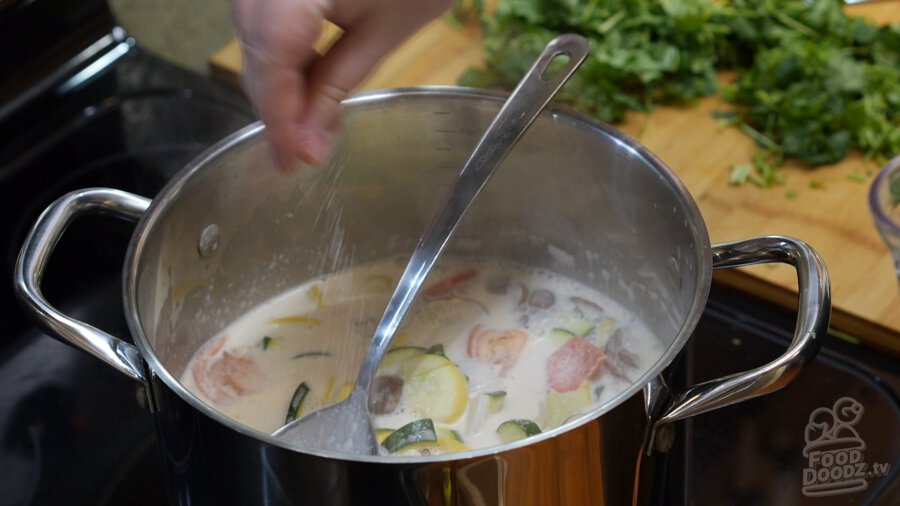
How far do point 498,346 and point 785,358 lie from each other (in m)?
0.37

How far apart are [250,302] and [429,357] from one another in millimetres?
211

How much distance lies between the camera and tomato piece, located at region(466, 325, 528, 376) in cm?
99

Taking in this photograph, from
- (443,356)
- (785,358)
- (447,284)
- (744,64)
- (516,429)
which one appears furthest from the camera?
(744,64)

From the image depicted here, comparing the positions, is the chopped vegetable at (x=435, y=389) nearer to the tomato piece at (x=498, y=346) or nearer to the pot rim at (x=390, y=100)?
the tomato piece at (x=498, y=346)

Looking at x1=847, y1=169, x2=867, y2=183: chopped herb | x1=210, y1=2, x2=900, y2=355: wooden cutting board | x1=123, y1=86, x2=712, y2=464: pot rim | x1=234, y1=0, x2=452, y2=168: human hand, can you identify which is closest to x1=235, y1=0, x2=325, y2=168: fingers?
x1=234, y1=0, x2=452, y2=168: human hand

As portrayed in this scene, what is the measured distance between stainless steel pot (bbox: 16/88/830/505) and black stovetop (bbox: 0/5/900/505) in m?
0.08

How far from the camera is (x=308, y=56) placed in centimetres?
72

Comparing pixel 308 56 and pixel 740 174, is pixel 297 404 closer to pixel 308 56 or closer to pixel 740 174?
pixel 308 56

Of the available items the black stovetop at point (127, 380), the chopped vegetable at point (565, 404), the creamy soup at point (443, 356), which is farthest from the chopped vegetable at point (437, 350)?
the black stovetop at point (127, 380)

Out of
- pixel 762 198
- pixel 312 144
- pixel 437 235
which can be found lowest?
pixel 762 198

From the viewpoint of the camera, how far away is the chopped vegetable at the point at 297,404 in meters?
0.94

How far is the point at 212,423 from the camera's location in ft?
2.15

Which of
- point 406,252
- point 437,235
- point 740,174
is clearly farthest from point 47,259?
point 740,174

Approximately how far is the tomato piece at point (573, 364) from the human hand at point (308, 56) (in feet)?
1.06
